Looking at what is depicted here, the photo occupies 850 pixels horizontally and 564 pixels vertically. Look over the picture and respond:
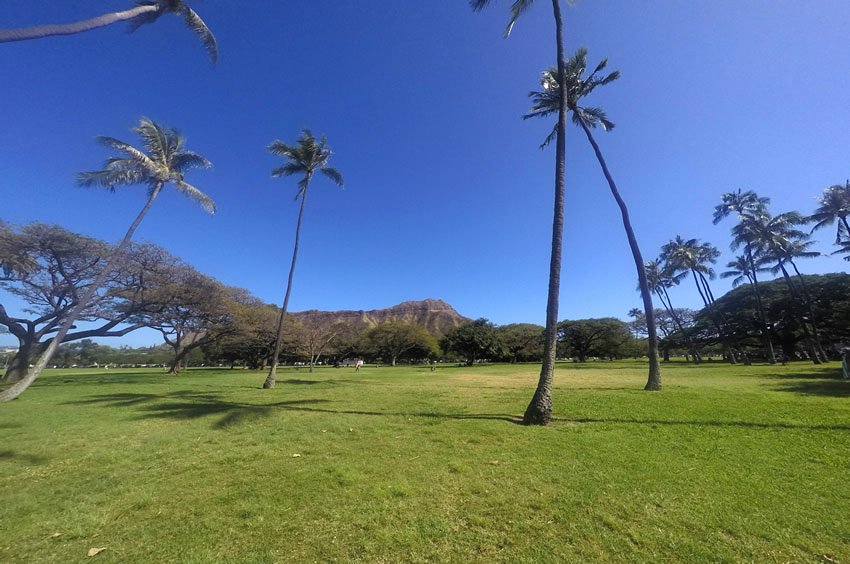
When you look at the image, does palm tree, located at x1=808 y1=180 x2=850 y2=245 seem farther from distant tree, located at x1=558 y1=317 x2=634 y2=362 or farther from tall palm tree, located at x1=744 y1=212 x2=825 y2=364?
distant tree, located at x1=558 y1=317 x2=634 y2=362

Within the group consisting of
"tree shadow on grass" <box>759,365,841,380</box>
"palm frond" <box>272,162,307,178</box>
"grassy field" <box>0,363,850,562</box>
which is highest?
"palm frond" <box>272,162,307,178</box>

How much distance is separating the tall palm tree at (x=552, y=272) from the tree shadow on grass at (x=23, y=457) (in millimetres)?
10481

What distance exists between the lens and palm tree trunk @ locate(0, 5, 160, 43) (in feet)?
18.8

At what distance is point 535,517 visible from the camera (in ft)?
13.6

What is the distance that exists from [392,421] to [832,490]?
828cm

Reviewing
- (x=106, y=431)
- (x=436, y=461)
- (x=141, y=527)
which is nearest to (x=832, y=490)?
(x=436, y=461)

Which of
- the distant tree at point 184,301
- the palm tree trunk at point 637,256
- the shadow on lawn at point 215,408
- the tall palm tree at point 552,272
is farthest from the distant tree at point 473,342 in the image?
the tall palm tree at point 552,272

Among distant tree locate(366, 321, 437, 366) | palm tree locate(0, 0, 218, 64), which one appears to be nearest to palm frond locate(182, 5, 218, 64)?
palm tree locate(0, 0, 218, 64)

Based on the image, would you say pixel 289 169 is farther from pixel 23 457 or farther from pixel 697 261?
pixel 697 261

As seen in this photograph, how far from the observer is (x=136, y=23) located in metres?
10.3

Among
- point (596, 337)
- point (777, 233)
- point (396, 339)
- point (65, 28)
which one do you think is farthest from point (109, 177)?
point (596, 337)

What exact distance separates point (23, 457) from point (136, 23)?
1186cm

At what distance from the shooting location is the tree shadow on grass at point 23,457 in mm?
6578

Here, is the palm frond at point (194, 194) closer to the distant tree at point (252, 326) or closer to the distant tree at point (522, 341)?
the distant tree at point (252, 326)
